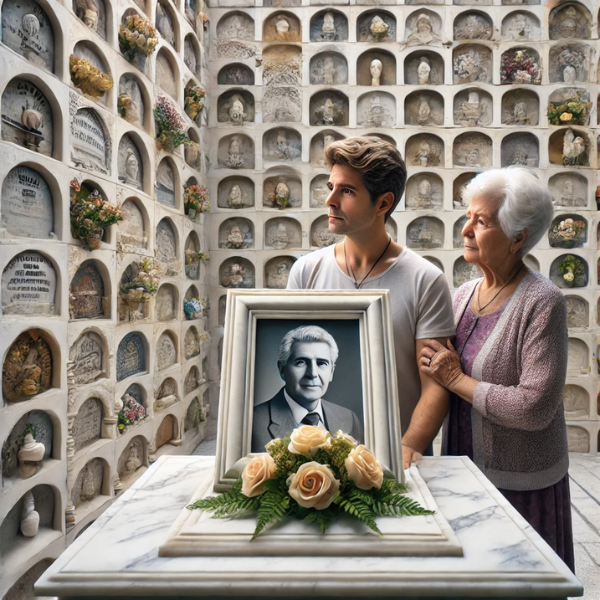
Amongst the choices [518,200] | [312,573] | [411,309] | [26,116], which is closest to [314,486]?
[312,573]

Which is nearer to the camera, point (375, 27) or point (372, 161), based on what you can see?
point (372, 161)

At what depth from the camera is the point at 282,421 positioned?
786 mm

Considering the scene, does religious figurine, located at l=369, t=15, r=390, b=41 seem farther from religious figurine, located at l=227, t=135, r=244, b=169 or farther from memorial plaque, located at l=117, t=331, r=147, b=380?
memorial plaque, located at l=117, t=331, r=147, b=380

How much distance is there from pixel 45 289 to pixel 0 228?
358 millimetres

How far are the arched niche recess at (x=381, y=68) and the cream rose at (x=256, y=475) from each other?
14.2 ft

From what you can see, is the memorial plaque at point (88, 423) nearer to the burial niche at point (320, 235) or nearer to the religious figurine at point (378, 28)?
the burial niche at point (320, 235)

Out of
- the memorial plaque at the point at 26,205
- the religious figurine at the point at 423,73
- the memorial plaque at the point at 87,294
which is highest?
the religious figurine at the point at 423,73

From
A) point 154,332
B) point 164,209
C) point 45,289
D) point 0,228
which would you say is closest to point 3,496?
point 45,289

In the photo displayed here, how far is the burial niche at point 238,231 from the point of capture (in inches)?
169

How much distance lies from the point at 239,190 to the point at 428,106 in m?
1.89

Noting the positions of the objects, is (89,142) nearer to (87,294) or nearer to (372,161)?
(87,294)

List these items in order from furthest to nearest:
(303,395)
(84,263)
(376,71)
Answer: (376,71)
(84,263)
(303,395)

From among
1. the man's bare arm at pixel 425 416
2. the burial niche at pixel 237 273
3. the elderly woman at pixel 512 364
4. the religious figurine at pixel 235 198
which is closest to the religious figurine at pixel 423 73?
the religious figurine at pixel 235 198

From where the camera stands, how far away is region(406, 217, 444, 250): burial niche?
4.32 meters
